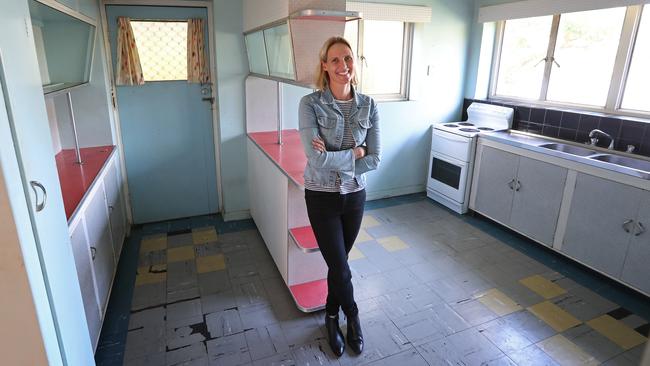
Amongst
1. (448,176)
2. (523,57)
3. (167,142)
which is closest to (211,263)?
(167,142)

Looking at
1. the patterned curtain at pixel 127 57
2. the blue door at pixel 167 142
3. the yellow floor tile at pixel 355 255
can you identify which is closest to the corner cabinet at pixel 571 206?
the yellow floor tile at pixel 355 255

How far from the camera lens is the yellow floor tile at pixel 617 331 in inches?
89.7

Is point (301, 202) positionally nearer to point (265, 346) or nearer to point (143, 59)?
point (265, 346)

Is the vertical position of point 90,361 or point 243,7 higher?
point 243,7

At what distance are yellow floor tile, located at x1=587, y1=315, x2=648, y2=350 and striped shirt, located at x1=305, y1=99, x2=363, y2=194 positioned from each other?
1.78 meters

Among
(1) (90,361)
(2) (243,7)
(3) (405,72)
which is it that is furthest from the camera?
(3) (405,72)

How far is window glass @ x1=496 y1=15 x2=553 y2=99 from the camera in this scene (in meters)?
3.75

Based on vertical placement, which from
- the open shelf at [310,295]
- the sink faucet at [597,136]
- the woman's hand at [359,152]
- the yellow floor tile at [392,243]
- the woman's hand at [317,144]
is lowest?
the yellow floor tile at [392,243]

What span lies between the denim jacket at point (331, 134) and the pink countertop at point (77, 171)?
3.87ft

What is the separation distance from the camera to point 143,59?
131 inches

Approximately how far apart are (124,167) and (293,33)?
86.8 inches

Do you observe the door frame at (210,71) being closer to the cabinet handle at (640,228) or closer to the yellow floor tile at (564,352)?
the yellow floor tile at (564,352)

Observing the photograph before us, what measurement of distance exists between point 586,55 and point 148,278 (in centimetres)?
397

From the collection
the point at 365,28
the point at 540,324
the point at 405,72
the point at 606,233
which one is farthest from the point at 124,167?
the point at 606,233
